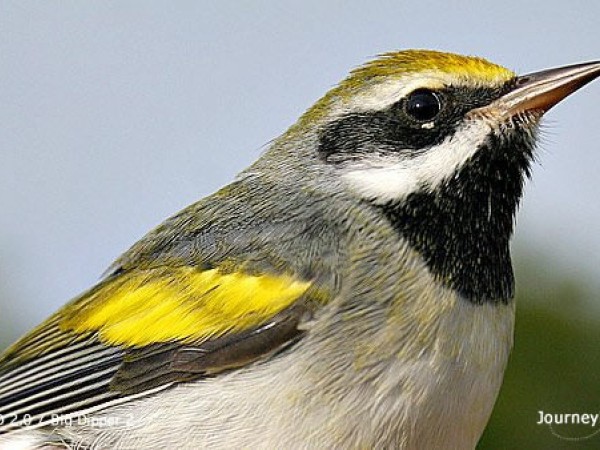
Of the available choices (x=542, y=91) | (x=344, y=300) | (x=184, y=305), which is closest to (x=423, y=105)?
(x=542, y=91)

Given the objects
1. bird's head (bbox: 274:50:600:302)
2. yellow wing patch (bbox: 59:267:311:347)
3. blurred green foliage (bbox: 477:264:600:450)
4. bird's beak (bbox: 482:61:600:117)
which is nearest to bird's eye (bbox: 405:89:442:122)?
bird's head (bbox: 274:50:600:302)

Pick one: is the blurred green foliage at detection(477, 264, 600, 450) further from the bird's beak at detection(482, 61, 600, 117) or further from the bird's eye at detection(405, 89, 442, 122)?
the bird's eye at detection(405, 89, 442, 122)

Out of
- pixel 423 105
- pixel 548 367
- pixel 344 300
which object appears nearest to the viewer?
pixel 344 300

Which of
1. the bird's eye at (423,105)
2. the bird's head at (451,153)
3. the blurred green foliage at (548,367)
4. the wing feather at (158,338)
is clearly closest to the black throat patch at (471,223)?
the bird's head at (451,153)

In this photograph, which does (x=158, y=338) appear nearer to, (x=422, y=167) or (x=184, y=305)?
(x=184, y=305)

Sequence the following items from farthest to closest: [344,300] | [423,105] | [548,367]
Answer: [548,367] → [423,105] → [344,300]

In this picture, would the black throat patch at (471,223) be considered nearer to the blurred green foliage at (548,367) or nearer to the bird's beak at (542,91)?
the bird's beak at (542,91)

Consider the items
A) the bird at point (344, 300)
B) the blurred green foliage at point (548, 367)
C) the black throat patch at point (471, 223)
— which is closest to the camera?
the bird at point (344, 300)

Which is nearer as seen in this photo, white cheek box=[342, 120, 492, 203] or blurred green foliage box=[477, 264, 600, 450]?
white cheek box=[342, 120, 492, 203]
